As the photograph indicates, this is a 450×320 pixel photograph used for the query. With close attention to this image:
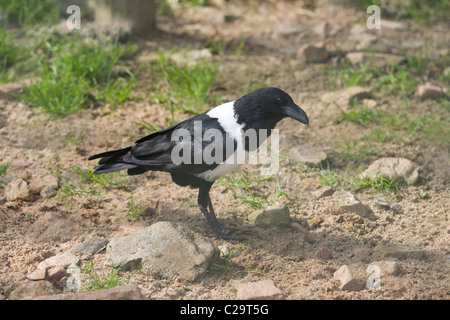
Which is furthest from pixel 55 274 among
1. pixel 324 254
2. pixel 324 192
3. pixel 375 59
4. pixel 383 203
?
pixel 375 59

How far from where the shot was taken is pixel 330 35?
6879 mm

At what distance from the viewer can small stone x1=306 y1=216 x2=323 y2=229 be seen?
405cm

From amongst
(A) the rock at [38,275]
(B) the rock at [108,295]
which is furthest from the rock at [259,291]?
(A) the rock at [38,275]

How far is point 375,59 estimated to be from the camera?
612 centimetres

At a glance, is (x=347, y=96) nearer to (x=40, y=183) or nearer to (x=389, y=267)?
(x=389, y=267)

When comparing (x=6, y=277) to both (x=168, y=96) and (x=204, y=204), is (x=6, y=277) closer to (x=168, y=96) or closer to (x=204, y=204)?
(x=204, y=204)

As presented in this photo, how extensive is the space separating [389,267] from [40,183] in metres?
2.64

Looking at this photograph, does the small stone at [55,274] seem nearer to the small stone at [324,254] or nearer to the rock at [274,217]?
the rock at [274,217]

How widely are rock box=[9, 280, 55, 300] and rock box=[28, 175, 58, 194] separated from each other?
124 centimetres

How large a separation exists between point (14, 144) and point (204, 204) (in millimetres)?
2015

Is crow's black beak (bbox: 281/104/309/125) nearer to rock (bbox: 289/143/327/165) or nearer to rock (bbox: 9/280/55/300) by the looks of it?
rock (bbox: 289/143/327/165)

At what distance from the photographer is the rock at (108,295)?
3.05 metres

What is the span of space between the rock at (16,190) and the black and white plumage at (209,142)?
0.73 metres

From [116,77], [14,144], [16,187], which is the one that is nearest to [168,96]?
[116,77]
